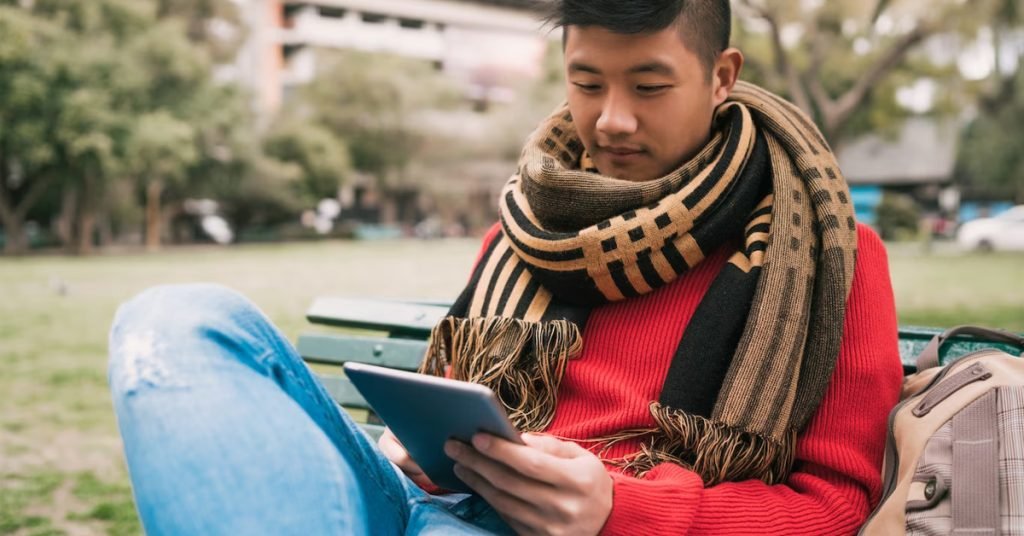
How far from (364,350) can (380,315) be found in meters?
0.12

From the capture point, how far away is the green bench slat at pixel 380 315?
2.70 m

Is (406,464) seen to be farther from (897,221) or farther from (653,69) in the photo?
(897,221)

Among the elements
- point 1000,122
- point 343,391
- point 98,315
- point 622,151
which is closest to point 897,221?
point 1000,122

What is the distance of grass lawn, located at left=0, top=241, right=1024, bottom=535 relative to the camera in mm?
3881

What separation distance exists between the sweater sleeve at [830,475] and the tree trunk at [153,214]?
3141 centimetres

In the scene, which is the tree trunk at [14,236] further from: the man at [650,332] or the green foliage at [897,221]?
the green foliage at [897,221]

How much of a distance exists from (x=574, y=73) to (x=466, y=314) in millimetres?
572

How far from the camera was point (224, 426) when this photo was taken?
1.09m

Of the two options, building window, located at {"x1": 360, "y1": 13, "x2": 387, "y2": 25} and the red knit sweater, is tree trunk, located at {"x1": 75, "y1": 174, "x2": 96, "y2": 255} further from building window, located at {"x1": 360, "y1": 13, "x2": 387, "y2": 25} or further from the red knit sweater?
building window, located at {"x1": 360, "y1": 13, "x2": 387, "y2": 25}

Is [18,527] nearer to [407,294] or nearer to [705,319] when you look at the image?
[705,319]

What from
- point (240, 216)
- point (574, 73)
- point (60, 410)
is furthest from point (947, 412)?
point (240, 216)

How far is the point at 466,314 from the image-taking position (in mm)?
2021

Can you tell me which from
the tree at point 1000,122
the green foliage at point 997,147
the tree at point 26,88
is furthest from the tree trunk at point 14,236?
the green foliage at point 997,147

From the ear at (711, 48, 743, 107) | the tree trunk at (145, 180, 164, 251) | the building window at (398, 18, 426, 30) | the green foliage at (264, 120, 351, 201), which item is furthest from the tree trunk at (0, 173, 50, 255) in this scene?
the building window at (398, 18, 426, 30)
